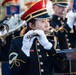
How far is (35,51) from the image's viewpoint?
4.84 meters

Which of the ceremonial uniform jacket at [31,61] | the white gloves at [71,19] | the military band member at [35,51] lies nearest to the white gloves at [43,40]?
the military band member at [35,51]

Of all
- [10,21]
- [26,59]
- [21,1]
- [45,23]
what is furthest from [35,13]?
[21,1]

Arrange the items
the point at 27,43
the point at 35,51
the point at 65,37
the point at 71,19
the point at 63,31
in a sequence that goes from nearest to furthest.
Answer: the point at 27,43
the point at 35,51
the point at 71,19
the point at 63,31
the point at 65,37

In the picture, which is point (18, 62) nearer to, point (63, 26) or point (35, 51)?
point (35, 51)

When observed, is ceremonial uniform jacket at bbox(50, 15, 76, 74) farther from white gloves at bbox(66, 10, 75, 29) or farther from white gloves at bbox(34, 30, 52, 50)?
white gloves at bbox(34, 30, 52, 50)

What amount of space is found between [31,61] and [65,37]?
193 cm

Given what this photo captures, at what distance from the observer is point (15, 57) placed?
4758mm

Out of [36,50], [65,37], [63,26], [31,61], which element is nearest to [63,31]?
[63,26]

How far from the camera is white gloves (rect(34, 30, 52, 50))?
4629 mm

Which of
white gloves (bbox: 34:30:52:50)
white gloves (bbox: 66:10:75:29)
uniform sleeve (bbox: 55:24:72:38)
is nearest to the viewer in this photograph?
white gloves (bbox: 34:30:52:50)

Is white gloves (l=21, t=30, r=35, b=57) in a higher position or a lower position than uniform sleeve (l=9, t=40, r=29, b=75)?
higher

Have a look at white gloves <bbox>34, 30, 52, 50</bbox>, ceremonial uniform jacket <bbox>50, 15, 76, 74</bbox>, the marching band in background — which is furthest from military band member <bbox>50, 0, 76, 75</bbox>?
white gloves <bbox>34, 30, 52, 50</bbox>

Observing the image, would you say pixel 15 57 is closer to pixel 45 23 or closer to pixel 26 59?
pixel 26 59

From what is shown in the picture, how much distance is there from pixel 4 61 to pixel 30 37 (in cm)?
389
